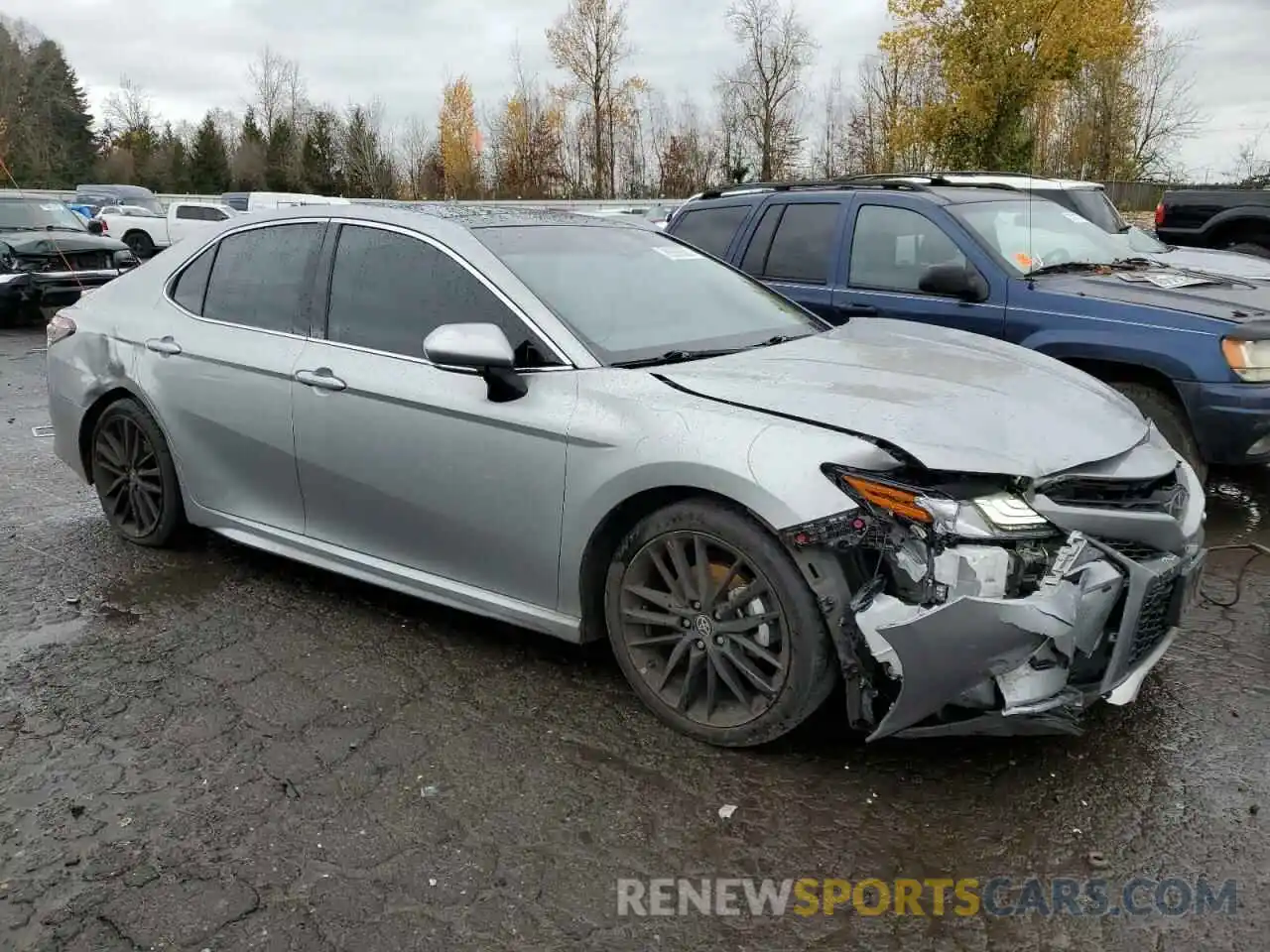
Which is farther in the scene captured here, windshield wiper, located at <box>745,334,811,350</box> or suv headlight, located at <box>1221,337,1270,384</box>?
suv headlight, located at <box>1221,337,1270,384</box>

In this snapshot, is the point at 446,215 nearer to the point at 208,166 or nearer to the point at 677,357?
the point at 677,357

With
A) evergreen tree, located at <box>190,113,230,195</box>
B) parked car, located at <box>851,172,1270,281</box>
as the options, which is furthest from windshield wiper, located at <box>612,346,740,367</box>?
evergreen tree, located at <box>190,113,230,195</box>

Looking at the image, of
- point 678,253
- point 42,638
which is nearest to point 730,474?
point 678,253

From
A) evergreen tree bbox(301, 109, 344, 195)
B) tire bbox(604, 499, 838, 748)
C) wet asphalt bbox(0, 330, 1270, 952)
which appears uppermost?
evergreen tree bbox(301, 109, 344, 195)

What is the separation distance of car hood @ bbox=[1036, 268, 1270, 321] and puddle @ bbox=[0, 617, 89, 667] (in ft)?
16.3

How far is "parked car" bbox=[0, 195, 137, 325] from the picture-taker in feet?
44.2

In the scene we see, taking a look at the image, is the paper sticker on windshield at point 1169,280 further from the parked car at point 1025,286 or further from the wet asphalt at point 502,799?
the wet asphalt at point 502,799

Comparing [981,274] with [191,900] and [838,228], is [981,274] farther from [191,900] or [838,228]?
[191,900]

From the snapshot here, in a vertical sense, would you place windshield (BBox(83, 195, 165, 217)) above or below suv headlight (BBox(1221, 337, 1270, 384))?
above

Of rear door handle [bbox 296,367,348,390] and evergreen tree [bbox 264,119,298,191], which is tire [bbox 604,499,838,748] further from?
evergreen tree [bbox 264,119,298,191]

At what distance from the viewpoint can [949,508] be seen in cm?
272

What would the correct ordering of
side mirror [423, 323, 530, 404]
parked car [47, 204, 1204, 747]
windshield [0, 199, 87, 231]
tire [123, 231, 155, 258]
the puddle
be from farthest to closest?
tire [123, 231, 155, 258] → windshield [0, 199, 87, 231] → the puddle → side mirror [423, 323, 530, 404] → parked car [47, 204, 1204, 747]

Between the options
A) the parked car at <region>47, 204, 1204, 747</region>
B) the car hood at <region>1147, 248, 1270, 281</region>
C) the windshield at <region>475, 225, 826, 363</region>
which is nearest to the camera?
the parked car at <region>47, 204, 1204, 747</region>

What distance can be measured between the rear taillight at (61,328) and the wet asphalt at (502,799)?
1656 millimetres
